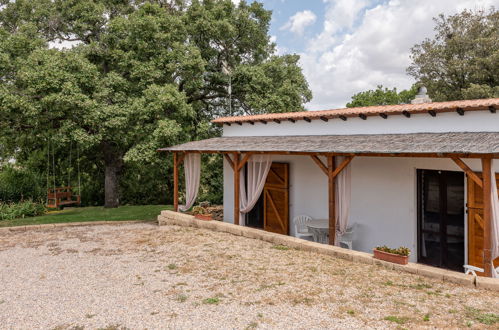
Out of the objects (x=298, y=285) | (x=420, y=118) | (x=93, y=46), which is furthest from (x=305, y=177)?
(x=93, y=46)

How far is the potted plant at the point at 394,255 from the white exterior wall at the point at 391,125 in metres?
2.80

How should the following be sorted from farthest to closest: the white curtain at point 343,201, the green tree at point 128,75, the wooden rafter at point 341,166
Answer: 1. the green tree at point 128,75
2. the white curtain at point 343,201
3. the wooden rafter at point 341,166

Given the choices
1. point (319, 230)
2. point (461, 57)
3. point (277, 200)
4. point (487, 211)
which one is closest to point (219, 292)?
point (319, 230)

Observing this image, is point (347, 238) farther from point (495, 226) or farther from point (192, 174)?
point (192, 174)

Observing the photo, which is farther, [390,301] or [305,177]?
[305,177]

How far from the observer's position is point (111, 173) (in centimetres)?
1630

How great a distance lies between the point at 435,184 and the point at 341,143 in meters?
2.07

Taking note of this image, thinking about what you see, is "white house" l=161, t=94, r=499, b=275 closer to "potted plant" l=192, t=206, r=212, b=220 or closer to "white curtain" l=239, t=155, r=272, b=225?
"white curtain" l=239, t=155, r=272, b=225

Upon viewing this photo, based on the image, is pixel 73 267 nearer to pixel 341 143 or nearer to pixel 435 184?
pixel 341 143

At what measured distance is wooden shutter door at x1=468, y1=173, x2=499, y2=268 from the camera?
263 inches

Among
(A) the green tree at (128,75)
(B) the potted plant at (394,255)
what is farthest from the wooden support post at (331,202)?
(A) the green tree at (128,75)

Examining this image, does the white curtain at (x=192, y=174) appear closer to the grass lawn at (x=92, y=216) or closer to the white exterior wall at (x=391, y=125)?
the white exterior wall at (x=391, y=125)

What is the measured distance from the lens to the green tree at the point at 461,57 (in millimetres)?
23516

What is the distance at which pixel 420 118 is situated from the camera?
792 cm
